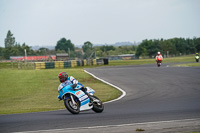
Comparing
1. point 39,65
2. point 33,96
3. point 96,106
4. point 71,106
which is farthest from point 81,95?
point 39,65

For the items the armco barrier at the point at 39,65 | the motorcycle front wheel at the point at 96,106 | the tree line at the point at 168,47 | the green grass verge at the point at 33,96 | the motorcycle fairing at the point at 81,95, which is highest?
the tree line at the point at 168,47

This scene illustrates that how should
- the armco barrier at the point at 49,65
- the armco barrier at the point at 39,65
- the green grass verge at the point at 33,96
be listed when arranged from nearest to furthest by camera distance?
1. the green grass verge at the point at 33,96
2. the armco barrier at the point at 39,65
3. the armco barrier at the point at 49,65

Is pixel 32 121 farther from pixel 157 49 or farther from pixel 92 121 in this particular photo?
pixel 157 49

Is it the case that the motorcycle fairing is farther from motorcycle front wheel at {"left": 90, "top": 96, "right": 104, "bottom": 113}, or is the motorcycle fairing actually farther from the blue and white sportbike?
motorcycle front wheel at {"left": 90, "top": 96, "right": 104, "bottom": 113}

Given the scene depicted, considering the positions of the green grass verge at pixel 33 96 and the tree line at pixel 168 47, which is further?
the tree line at pixel 168 47

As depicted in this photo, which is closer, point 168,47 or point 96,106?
point 96,106

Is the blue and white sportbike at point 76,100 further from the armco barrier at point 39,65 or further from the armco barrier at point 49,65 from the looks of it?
the armco barrier at point 49,65

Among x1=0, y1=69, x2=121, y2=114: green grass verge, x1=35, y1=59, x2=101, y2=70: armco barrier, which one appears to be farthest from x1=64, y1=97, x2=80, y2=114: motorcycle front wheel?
x1=35, y1=59, x2=101, y2=70: armco barrier

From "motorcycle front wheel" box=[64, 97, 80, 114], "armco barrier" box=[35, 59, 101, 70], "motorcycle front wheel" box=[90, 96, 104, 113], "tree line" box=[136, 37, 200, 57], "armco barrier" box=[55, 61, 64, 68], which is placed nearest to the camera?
"motorcycle front wheel" box=[64, 97, 80, 114]

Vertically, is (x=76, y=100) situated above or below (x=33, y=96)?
above

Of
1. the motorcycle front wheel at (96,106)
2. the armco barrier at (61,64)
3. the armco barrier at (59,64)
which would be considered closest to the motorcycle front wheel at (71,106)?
the motorcycle front wheel at (96,106)

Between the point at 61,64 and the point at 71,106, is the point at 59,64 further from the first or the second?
the point at 71,106

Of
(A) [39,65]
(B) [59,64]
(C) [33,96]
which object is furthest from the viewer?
(B) [59,64]

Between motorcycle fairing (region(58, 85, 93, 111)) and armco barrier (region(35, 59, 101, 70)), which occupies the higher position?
motorcycle fairing (region(58, 85, 93, 111))
